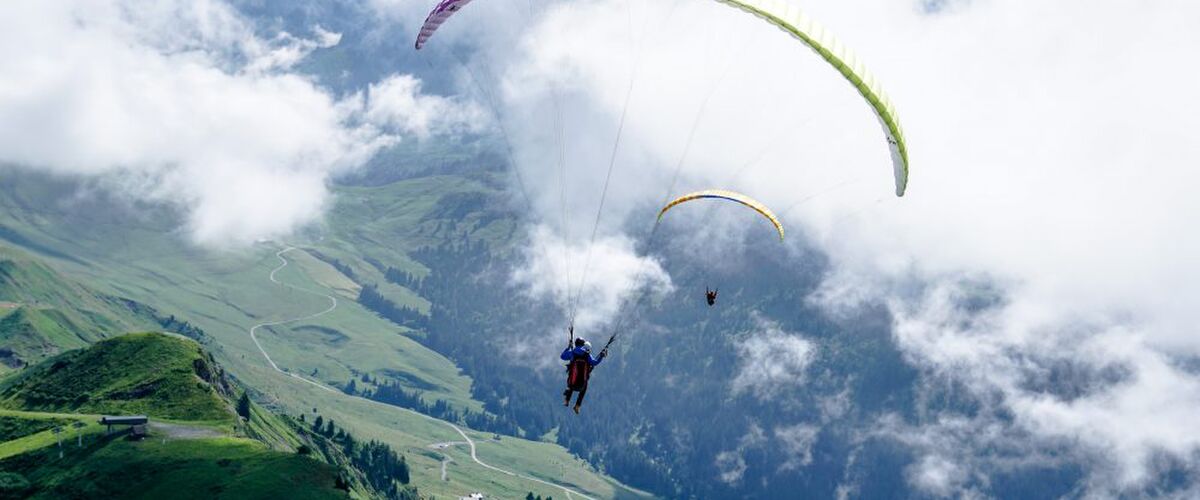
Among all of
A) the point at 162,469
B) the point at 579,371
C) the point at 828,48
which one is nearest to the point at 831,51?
the point at 828,48

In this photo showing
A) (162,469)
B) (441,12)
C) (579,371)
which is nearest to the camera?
(579,371)

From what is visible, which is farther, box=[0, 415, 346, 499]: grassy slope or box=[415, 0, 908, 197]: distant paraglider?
box=[0, 415, 346, 499]: grassy slope

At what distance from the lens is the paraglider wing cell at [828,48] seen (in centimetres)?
5238

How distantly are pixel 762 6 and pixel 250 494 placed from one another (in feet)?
445

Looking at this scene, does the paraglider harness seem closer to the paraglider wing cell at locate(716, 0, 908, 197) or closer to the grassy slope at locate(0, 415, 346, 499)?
the paraglider wing cell at locate(716, 0, 908, 197)

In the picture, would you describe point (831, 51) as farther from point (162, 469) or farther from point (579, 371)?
point (162, 469)

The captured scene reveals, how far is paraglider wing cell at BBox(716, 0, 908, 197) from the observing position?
52.4 metres

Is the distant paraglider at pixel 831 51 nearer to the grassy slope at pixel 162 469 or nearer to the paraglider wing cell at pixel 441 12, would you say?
the paraglider wing cell at pixel 441 12

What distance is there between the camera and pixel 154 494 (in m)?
162

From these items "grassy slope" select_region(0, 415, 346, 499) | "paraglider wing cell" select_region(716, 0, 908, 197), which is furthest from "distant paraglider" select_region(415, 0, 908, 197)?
"grassy slope" select_region(0, 415, 346, 499)

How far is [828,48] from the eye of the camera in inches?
2121

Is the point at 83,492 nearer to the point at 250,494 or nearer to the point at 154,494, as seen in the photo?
the point at 154,494

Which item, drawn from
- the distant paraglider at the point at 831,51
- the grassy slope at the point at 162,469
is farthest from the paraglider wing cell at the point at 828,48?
the grassy slope at the point at 162,469

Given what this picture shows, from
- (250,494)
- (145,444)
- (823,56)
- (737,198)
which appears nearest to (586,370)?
(737,198)
